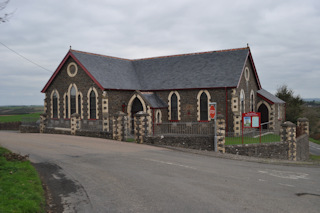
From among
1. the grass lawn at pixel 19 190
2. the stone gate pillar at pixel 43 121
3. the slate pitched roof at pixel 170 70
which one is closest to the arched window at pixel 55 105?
the slate pitched roof at pixel 170 70

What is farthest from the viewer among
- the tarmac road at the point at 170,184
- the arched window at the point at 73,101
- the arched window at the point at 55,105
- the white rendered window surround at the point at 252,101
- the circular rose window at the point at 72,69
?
the arched window at the point at 55,105

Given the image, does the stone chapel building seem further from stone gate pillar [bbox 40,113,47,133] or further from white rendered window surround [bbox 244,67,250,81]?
stone gate pillar [bbox 40,113,47,133]

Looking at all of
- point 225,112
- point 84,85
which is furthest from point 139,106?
point 225,112

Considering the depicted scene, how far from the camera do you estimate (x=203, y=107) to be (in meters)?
26.3

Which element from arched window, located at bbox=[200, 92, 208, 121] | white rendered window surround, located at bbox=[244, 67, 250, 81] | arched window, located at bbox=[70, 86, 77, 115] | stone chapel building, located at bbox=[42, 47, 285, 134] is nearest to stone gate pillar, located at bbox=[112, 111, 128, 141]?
stone chapel building, located at bbox=[42, 47, 285, 134]

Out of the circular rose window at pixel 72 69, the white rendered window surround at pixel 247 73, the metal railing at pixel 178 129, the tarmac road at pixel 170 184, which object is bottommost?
the tarmac road at pixel 170 184

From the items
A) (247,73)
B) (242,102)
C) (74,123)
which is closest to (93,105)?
(74,123)

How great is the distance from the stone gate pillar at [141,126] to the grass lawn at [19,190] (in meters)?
9.90

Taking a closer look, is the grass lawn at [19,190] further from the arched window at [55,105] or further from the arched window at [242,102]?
the arched window at [55,105]

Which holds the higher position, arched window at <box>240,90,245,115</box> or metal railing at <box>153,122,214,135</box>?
arched window at <box>240,90,245,115</box>

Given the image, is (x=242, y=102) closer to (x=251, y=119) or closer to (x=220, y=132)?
(x=251, y=119)

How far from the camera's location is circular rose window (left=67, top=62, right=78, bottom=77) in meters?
28.2

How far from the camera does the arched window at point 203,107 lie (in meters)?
26.1

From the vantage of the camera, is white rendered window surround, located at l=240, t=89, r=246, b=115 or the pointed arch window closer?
white rendered window surround, located at l=240, t=89, r=246, b=115
